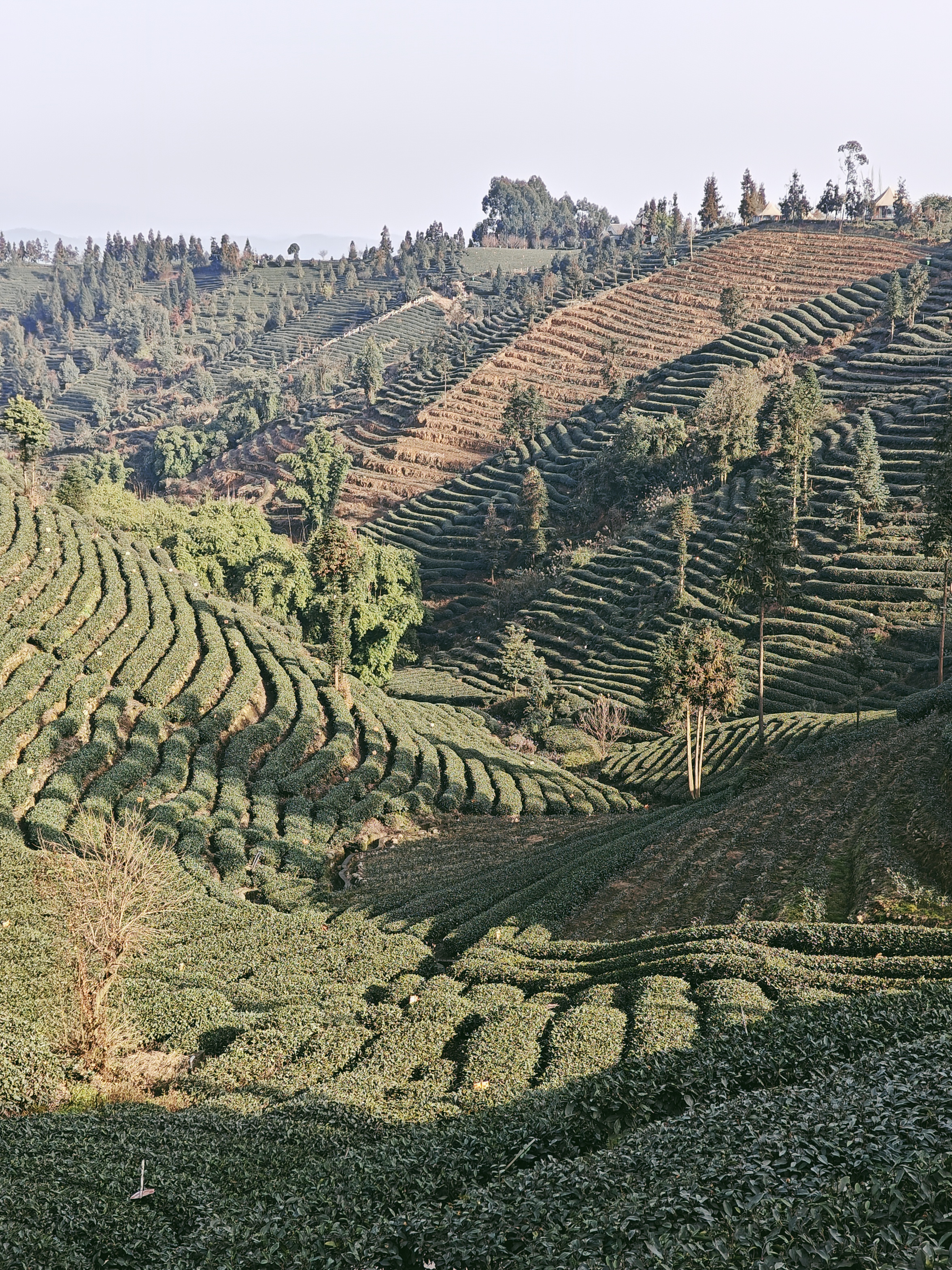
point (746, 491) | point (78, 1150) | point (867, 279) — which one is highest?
point (867, 279)

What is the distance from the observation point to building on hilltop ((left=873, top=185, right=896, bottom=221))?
159000 millimetres

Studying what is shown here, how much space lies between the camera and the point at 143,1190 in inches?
488

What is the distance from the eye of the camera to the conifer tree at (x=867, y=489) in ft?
221

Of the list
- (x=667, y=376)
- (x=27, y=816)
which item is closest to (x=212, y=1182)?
(x=27, y=816)

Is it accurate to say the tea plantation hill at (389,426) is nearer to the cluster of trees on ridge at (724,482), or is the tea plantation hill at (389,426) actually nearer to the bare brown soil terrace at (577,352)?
the bare brown soil terrace at (577,352)

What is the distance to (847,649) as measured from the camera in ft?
196

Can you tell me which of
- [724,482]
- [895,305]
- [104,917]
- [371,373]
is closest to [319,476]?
[724,482]

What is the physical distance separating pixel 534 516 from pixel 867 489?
3362cm

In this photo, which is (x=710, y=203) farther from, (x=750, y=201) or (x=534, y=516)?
(x=534, y=516)

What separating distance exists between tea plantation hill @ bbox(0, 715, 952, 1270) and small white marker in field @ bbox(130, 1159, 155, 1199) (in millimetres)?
134

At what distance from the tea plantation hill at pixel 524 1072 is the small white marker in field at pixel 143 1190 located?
134 millimetres

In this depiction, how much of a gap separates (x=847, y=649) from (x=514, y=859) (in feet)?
110

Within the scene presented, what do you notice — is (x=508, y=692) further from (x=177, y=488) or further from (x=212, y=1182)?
(x=177, y=488)

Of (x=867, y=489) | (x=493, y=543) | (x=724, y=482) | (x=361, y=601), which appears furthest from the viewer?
(x=493, y=543)
